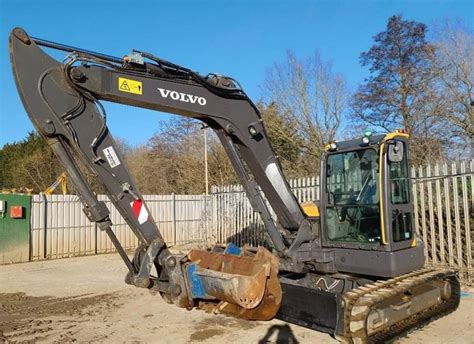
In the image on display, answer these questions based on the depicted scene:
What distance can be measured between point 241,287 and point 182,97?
2295 mm

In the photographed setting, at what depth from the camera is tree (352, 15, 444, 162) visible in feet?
72.2

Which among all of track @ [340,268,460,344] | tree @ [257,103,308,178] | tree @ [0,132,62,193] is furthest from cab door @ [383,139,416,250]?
tree @ [0,132,62,193]

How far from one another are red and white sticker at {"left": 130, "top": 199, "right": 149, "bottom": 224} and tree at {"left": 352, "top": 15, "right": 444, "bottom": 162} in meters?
19.7

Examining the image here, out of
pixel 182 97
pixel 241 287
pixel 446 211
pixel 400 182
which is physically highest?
pixel 182 97

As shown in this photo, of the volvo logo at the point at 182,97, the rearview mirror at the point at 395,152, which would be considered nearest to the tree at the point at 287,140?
the rearview mirror at the point at 395,152

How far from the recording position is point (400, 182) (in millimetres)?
5547

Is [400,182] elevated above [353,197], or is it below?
above

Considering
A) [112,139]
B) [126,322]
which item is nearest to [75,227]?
[126,322]

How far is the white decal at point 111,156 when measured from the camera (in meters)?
4.44

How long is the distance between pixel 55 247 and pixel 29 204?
179cm

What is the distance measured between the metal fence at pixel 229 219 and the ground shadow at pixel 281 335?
4.19 metres

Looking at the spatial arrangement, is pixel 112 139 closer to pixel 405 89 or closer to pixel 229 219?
pixel 229 219

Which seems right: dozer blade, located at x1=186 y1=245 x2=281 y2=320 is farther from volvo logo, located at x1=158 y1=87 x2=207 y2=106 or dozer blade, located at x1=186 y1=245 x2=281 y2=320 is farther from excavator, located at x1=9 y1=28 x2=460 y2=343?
volvo logo, located at x1=158 y1=87 x2=207 y2=106

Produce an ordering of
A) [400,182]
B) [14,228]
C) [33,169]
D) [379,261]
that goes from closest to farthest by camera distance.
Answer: [379,261] < [400,182] < [14,228] < [33,169]
